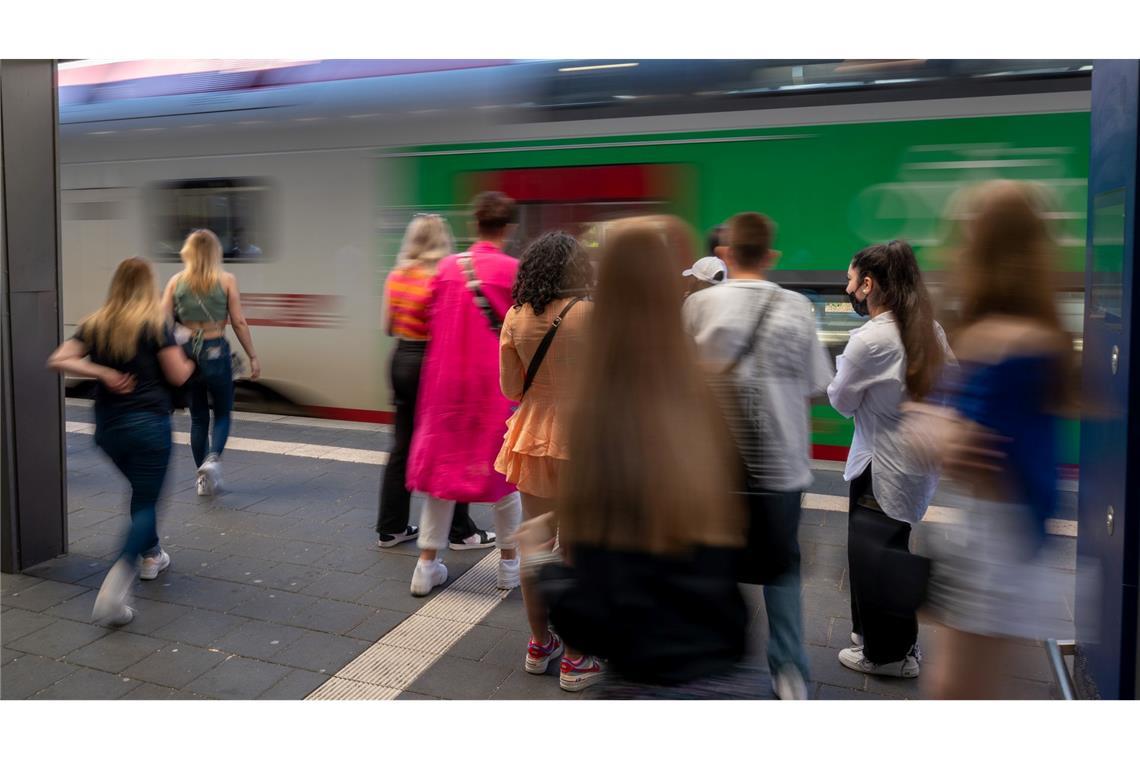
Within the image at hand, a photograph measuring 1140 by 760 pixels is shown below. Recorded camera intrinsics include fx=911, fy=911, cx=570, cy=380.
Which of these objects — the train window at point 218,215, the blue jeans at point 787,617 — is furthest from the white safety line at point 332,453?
the blue jeans at point 787,617

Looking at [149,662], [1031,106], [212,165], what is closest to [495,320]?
[149,662]

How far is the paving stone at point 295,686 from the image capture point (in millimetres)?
3410

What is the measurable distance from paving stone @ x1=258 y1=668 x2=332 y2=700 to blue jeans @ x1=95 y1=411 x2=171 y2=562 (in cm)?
97

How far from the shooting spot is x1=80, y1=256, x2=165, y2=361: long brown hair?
380cm

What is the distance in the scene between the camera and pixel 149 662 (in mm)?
3643

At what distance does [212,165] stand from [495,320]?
5423mm

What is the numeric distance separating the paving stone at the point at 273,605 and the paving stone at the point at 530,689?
45.7 inches

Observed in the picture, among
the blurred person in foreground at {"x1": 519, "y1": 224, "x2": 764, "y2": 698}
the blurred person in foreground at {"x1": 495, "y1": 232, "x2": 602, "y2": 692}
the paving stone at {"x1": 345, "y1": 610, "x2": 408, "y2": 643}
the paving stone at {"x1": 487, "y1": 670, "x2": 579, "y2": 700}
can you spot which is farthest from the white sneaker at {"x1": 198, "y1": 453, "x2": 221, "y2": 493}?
the blurred person in foreground at {"x1": 519, "y1": 224, "x2": 764, "y2": 698}

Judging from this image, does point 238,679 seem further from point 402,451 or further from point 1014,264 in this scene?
point 1014,264

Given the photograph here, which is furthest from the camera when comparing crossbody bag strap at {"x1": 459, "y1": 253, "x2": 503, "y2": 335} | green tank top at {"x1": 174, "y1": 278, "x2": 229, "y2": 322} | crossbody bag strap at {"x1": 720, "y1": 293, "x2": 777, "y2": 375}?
green tank top at {"x1": 174, "y1": 278, "x2": 229, "y2": 322}

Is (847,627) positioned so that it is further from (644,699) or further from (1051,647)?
(644,699)

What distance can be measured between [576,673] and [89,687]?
1832mm

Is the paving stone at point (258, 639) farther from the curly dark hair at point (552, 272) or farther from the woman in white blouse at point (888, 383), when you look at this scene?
the woman in white blouse at point (888, 383)

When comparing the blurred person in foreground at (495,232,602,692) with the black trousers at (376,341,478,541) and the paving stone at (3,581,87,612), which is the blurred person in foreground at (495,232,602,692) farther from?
the paving stone at (3,581,87,612)
